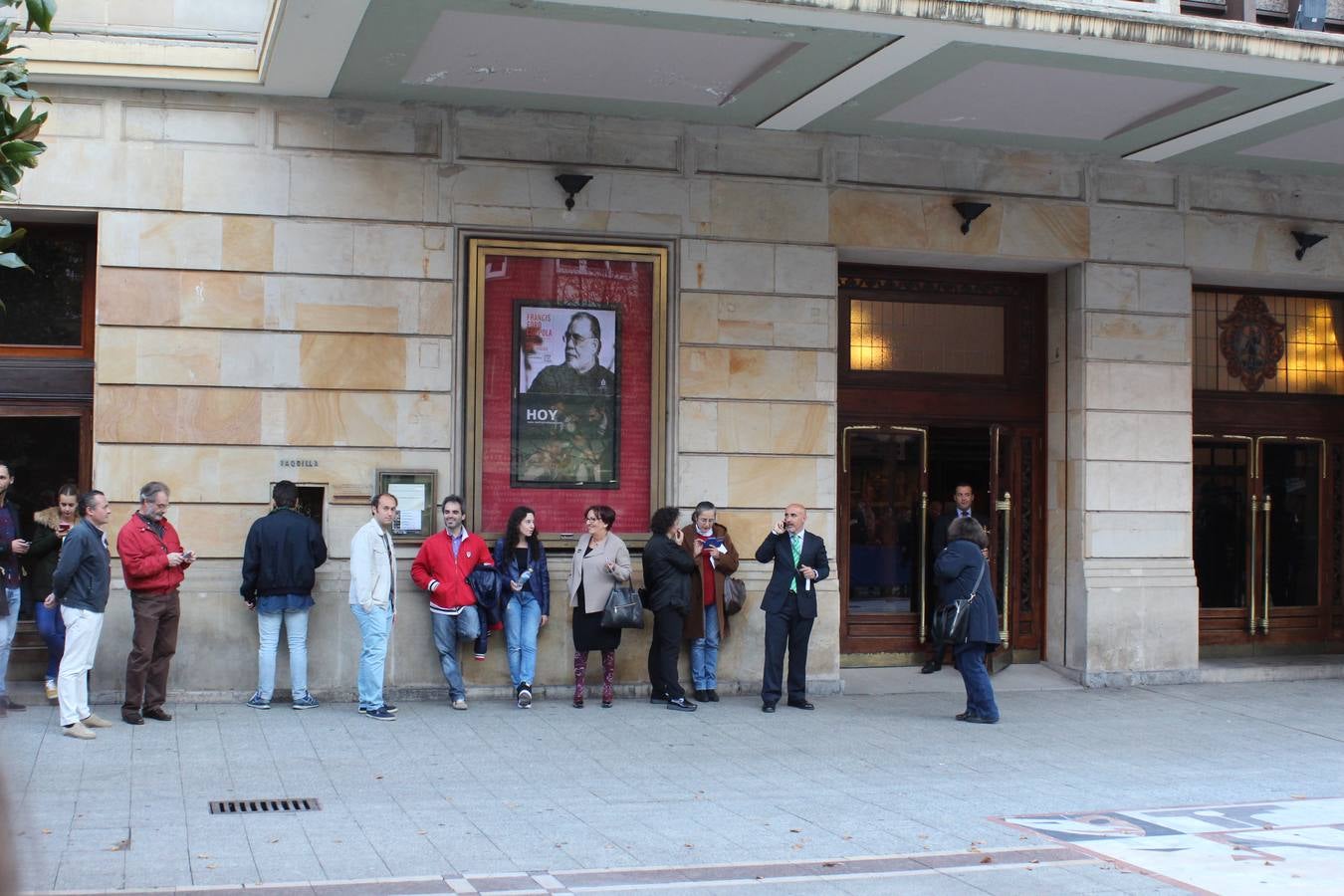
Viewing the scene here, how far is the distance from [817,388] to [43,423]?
703 cm

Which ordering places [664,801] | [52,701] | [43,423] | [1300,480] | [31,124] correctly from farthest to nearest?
[1300,480] < [43,423] < [52,701] < [664,801] < [31,124]

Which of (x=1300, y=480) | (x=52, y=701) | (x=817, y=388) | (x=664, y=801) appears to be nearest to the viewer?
(x=664, y=801)

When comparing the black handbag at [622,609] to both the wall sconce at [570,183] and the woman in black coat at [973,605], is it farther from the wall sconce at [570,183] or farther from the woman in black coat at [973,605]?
the wall sconce at [570,183]

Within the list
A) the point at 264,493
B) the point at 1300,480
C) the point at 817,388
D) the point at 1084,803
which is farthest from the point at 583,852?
the point at 1300,480

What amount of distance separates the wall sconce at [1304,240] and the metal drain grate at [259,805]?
11.9 m

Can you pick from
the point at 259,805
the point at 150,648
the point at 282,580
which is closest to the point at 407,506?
the point at 282,580

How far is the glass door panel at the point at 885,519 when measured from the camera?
15.2m

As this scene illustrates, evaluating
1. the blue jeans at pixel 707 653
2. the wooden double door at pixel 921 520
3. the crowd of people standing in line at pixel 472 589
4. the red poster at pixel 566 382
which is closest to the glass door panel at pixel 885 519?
the wooden double door at pixel 921 520

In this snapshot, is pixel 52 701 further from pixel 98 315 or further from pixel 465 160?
pixel 465 160

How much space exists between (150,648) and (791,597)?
5.33m

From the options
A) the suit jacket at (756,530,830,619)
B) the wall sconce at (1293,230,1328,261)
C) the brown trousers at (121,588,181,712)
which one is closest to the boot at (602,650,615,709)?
the suit jacket at (756,530,830,619)

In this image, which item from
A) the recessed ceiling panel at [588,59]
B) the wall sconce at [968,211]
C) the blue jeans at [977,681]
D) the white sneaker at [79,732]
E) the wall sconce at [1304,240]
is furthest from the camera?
the wall sconce at [1304,240]

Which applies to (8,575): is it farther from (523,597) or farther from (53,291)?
(523,597)

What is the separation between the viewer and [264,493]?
41.8 feet
